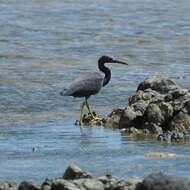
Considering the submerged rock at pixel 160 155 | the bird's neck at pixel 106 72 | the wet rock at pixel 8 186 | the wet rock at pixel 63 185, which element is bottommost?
the wet rock at pixel 8 186

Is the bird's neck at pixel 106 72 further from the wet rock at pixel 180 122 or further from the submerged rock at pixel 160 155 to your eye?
the submerged rock at pixel 160 155

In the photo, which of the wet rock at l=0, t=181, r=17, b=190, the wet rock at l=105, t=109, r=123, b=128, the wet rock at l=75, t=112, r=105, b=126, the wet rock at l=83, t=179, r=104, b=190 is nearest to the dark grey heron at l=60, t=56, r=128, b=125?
the wet rock at l=75, t=112, r=105, b=126

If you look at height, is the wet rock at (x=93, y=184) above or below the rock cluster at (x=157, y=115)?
below

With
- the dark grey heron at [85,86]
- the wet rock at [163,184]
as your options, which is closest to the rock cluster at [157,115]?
the dark grey heron at [85,86]

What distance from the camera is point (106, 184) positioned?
857 cm

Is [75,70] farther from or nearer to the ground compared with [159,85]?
farther from the ground

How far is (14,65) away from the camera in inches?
781

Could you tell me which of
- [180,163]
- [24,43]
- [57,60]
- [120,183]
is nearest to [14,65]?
[57,60]

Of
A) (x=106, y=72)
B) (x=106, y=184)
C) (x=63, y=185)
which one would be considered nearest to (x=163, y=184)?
(x=106, y=184)

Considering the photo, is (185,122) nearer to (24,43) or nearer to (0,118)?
(0,118)

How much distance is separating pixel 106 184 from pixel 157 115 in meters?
4.45

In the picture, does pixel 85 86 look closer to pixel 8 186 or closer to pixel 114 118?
pixel 114 118

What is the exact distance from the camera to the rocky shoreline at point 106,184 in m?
8.16

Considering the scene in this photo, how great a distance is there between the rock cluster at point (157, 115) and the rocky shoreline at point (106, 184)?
3.69m
